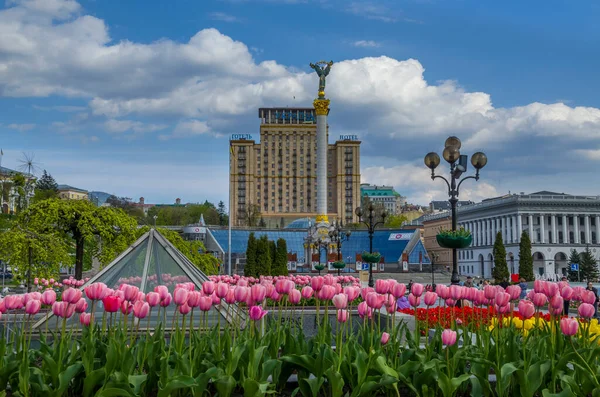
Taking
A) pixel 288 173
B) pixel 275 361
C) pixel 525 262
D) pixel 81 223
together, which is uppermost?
pixel 288 173

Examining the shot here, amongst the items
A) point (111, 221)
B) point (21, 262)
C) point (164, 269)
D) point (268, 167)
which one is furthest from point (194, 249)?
point (268, 167)

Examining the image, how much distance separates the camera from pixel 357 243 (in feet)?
256

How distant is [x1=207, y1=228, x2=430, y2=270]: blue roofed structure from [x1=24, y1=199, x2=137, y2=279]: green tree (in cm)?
4870

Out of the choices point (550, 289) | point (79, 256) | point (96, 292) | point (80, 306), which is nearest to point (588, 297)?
point (550, 289)

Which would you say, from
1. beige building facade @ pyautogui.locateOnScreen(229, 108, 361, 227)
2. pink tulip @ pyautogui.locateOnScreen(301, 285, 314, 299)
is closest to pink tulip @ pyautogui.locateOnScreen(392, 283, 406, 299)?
pink tulip @ pyautogui.locateOnScreen(301, 285, 314, 299)

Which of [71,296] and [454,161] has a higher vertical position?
[454,161]

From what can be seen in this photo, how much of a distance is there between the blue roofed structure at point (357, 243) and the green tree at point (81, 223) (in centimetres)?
4870

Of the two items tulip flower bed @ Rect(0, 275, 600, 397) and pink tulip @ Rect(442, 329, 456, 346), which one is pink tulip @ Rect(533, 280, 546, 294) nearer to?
tulip flower bed @ Rect(0, 275, 600, 397)

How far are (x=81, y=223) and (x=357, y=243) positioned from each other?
5947 cm

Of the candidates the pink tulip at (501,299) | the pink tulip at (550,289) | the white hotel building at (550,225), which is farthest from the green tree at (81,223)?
the white hotel building at (550,225)

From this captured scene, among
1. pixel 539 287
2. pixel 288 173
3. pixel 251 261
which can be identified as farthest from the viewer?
pixel 288 173

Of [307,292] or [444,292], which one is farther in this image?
[444,292]

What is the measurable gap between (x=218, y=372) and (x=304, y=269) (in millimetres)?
62232

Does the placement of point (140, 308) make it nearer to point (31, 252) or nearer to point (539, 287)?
point (539, 287)
